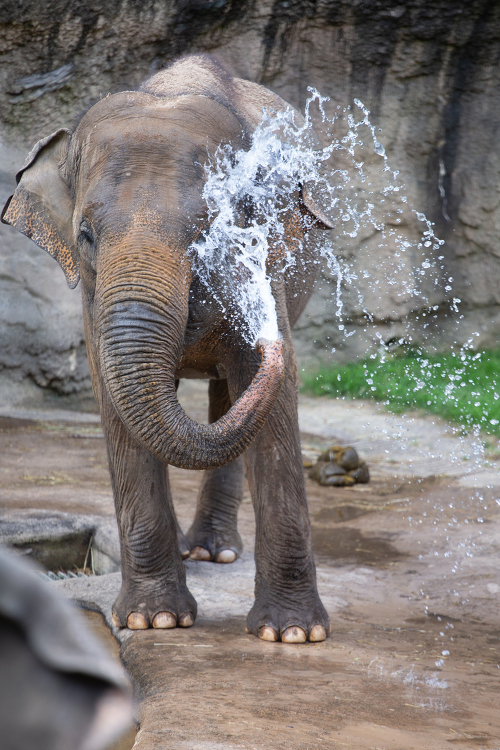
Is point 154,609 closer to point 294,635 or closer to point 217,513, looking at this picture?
point 294,635

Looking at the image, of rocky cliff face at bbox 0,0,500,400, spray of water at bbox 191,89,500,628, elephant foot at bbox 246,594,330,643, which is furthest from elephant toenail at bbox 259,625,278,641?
rocky cliff face at bbox 0,0,500,400

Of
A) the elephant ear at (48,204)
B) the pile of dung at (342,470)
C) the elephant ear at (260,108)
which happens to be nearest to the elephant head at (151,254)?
the elephant ear at (48,204)

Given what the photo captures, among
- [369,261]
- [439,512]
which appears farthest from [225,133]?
[369,261]

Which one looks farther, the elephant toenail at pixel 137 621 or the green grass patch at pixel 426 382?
the green grass patch at pixel 426 382

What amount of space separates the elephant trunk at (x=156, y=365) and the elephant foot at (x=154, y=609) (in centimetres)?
80

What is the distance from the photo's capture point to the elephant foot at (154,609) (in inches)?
127

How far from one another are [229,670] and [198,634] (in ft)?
1.49

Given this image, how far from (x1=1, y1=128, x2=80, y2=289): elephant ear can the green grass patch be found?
15.6 ft

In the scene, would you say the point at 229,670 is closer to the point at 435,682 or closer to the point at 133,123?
the point at 435,682

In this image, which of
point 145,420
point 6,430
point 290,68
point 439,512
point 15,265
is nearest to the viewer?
point 145,420

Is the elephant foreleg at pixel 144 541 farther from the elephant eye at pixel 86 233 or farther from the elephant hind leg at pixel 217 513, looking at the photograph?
the elephant hind leg at pixel 217 513

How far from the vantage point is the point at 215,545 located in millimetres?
4324

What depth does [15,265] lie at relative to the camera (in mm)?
8516

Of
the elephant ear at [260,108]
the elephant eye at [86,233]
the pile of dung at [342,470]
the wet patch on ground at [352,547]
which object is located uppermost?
the elephant ear at [260,108]
